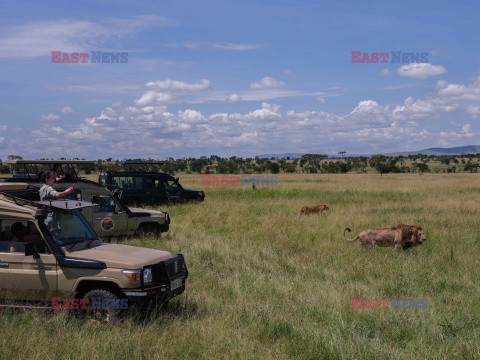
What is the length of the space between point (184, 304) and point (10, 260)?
8.05 ft

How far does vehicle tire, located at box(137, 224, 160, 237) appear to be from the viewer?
11391mm

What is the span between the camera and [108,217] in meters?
11.0

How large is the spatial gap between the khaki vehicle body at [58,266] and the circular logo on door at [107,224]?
4881 mm

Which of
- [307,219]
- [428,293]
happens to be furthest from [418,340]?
[307,219]

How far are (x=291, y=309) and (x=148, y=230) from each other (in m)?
5.92

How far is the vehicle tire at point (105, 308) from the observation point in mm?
5512

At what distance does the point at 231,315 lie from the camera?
627cm

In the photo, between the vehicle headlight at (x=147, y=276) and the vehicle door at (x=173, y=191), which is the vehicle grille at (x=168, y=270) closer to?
the vehicle headlight at (x=147, y=276)

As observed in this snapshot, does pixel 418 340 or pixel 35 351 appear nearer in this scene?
pixel 35 351

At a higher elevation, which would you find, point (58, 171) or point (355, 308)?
point (58, 171)

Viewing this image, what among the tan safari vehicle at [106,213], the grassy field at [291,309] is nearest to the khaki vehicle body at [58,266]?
the grassy field at [291,309]

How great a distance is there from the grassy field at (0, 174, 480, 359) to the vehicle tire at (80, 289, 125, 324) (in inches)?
5.2

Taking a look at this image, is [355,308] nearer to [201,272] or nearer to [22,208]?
[201,272]

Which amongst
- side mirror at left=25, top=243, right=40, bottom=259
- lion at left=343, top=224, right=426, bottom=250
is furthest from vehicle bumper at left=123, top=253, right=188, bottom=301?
lion at left=343, top=224, right=426, bottom=250
